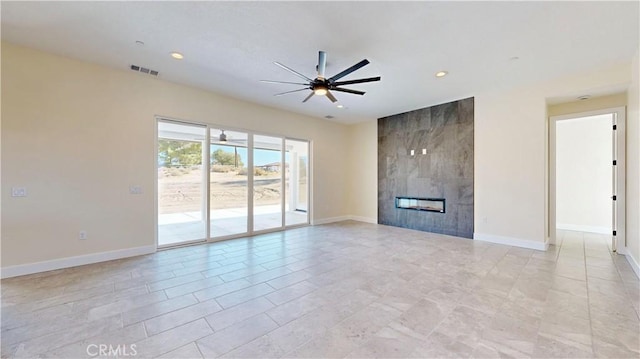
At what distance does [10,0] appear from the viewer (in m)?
2.50

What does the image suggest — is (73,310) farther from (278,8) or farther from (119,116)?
(278,8)

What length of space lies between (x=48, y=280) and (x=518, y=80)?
7.80 m

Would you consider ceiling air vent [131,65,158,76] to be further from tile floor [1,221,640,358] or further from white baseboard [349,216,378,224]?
white baseboard [349,216,378,224]

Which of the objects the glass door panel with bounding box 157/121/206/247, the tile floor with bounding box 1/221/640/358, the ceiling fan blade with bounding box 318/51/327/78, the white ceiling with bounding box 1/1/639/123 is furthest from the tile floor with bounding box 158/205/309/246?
the ceiling fan blade with bounding box 318/51/327/78

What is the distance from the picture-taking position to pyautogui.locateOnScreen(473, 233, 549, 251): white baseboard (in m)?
4.57

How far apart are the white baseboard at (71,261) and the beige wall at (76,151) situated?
70mm

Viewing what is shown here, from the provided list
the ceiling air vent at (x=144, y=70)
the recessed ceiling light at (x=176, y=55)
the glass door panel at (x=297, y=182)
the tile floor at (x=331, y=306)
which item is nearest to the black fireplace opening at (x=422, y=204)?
the tile floor at (x=331, y=306)

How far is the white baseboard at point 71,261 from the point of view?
3375mm

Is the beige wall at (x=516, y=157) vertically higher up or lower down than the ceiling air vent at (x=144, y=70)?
lower down

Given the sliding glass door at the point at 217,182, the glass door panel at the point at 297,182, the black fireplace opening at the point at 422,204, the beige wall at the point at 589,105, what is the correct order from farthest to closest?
the glass door panel at the point at 297,182
the black fireplace opening at the point at 422,204
the sliding glass door at the point at 217,182
the beige wall at the point at 589,105

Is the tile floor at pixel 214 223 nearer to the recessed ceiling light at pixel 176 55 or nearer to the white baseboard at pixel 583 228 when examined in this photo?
the recessed ceiling light at pixel 176 55

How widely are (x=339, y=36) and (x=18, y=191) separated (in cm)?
478

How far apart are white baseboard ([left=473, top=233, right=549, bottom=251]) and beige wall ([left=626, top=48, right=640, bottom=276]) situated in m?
1.05

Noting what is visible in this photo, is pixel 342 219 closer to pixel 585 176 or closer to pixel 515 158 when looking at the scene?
pixel 515 158
